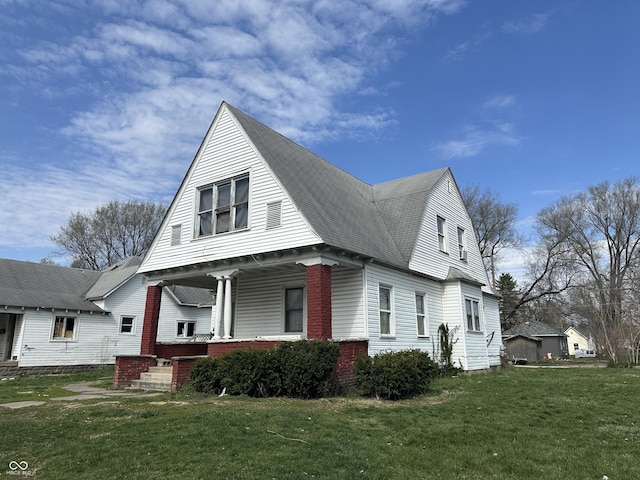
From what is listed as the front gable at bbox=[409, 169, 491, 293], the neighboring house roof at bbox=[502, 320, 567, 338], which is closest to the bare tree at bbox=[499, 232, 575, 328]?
the neighboring house roof at bbox=[502, 320, 567, 338]

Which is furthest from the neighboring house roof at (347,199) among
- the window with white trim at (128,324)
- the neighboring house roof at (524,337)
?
the neighboring house roof at (524,337)

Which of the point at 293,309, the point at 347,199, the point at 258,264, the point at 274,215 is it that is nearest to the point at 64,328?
the point at 293,309

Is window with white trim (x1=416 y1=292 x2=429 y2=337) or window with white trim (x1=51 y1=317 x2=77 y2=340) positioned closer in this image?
window with white trim (x1=416 y1=292 x2=429 y2=337)

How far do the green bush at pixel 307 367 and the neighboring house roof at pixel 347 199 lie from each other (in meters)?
2.73

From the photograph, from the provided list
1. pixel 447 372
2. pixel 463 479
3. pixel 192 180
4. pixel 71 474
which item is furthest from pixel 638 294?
pixel 71 474

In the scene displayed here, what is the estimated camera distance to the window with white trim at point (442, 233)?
18.9 metres

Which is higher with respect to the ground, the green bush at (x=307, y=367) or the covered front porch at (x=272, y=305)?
the covered front porch at (x=272, y=305)

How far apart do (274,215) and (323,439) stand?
25.6 ft

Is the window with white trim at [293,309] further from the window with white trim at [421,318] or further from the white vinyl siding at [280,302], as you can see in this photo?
the window with white trim at [421,318]

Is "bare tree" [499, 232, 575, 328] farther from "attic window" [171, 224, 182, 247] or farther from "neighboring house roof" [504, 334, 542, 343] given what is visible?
"attic window" [171, 224, 182, 247]

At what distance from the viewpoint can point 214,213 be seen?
→ 49.4 feet

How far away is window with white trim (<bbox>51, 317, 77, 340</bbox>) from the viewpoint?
2366 centimetres

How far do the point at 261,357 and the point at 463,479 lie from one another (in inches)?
254

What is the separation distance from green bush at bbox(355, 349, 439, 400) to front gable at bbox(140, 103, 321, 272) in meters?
3.40
